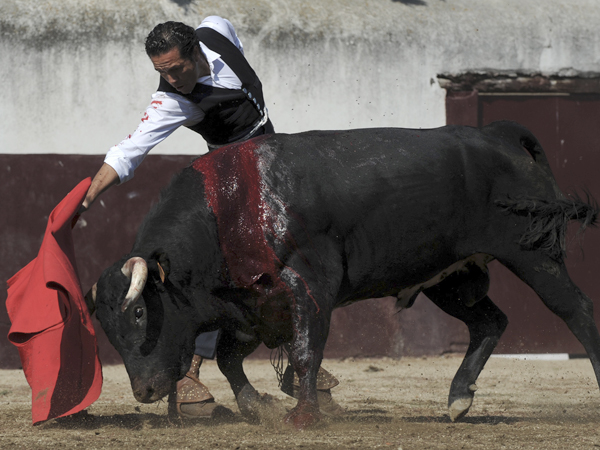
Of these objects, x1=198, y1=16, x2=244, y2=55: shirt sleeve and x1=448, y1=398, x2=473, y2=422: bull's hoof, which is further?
x1=198, y1=16, x2=244, y2=55: shirt sleeve

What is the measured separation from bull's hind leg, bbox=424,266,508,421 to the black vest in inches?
51.8

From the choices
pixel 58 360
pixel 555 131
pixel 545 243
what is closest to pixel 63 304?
pixel 58 360

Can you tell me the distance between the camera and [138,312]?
3375mm

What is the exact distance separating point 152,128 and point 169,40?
40cm

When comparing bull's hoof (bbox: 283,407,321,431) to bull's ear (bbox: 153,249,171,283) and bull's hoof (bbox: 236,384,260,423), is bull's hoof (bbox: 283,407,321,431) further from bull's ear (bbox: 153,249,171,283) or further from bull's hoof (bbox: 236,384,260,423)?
bull's ear (bbox: 153,249,171,283)

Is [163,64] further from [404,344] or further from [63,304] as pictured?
[404,344]

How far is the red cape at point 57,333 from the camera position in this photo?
3.57m

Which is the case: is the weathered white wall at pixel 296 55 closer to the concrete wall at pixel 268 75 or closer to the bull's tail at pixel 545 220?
the concrete wall at pixel 268 75

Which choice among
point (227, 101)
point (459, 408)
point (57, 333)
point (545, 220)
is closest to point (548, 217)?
point (545, 220)

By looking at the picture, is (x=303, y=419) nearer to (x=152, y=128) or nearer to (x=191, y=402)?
(x=191, y=402)

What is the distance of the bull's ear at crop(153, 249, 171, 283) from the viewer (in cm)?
333

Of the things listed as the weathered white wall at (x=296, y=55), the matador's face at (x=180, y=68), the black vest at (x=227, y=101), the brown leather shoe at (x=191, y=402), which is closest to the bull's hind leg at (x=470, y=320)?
the brown leather shoe at (x=191, y=402)

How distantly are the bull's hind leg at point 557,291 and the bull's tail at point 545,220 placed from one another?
48 millimetres

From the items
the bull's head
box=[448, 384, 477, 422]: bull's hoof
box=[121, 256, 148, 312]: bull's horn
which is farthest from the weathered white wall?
box=[121, 256, 148, 312]: bull's horn
